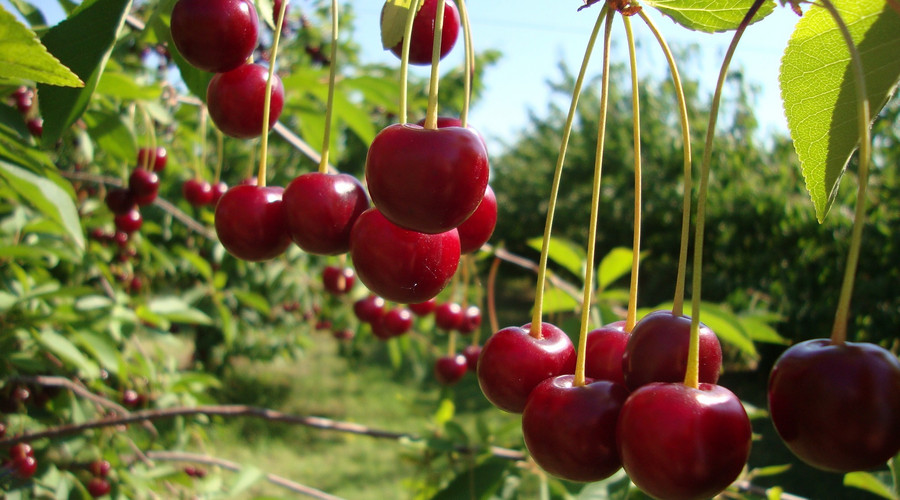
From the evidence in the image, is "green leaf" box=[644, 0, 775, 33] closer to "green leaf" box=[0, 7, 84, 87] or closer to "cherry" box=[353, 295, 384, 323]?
"green leaf" box=[0, 7, 84, 87]

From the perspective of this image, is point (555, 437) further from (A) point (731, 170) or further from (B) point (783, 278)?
(A) point (731, 170)

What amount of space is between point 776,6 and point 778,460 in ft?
15.7

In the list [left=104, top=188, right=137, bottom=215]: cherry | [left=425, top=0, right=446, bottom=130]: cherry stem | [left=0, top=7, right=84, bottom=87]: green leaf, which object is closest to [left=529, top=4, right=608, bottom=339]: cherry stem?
[left=425, top=0, right=446, bottom=130]: cherry stem

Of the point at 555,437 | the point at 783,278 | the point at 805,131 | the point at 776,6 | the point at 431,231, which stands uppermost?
the point at 776,6

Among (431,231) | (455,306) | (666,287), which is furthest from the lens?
(666,287)

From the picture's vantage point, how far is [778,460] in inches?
183

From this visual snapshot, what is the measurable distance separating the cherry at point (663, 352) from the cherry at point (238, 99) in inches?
22.0

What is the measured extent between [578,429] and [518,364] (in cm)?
12

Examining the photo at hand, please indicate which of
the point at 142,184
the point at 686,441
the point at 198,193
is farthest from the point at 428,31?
the point at 198,193

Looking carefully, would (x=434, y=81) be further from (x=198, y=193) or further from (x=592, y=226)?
(x=198, y=193)

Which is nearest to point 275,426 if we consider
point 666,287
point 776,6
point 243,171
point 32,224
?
point 243,171

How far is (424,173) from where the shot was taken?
1.81 feet

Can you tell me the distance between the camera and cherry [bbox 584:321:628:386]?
65 cm

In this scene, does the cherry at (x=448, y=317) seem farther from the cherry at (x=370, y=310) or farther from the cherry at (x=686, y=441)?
the cherry at (x=686, y=441)
